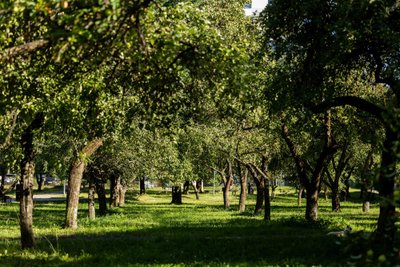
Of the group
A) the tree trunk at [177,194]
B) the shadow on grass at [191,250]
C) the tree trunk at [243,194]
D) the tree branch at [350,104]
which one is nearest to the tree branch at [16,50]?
the shadow on grass at [191,250]

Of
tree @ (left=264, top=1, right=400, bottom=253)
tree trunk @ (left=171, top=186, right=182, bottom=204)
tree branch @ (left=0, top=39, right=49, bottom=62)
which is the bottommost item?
tree trunk @ (left=171, top=186, right=182, bottom=204)

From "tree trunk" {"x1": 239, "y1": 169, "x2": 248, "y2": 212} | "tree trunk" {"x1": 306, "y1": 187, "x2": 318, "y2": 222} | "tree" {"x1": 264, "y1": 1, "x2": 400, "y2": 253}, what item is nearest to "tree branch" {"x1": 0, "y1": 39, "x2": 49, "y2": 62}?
"tree" {"x1": 264, "y1": 1, "x2": 400, "y2": 253}

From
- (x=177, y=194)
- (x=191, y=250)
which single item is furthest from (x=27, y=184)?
(x=177, y=194)

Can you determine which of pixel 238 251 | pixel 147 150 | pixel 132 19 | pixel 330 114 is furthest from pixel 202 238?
pixel 147 150

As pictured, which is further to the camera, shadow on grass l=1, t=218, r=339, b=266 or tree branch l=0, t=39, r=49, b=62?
shadow on grass l=1, t=218, r=339, b=266

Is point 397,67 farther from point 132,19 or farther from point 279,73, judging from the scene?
→ point 132,19

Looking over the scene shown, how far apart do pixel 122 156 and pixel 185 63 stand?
92.4ft

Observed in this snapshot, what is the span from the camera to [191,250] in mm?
18172

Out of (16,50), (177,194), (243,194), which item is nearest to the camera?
(16,50)

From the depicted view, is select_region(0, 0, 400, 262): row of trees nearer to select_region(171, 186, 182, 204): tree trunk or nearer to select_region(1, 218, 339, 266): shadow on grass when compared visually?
select_region(1, 218, 339, 266): shadow on grass

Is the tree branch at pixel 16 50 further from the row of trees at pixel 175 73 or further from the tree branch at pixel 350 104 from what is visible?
the tree branch at pixel 350 104

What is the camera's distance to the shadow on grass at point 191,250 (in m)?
15.5

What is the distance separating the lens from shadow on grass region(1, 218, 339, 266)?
15.5 m

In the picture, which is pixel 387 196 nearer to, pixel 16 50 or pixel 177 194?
pixel 16 50
